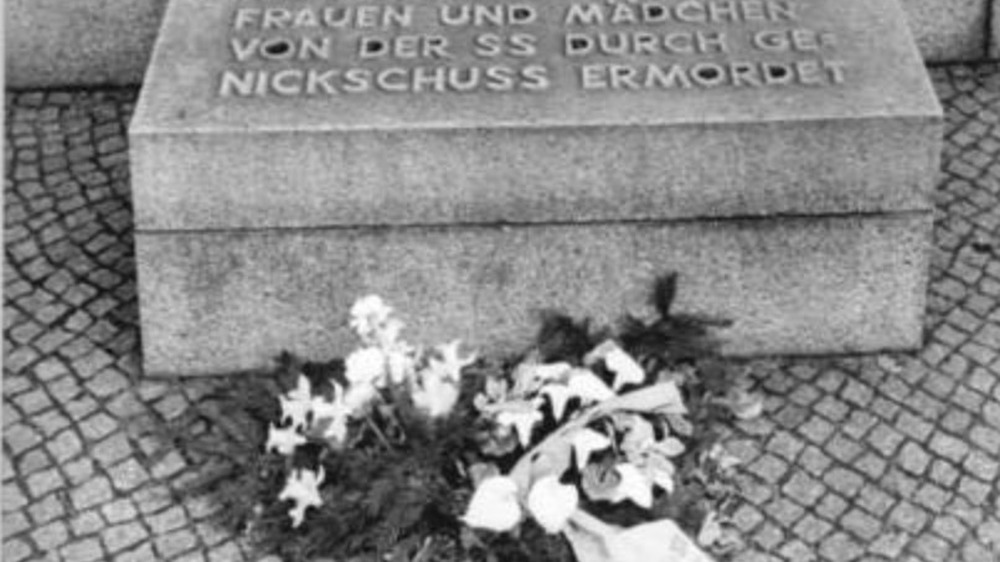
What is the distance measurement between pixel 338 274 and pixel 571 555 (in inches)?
54.8

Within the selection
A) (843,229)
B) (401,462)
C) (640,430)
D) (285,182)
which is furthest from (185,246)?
(843,229)

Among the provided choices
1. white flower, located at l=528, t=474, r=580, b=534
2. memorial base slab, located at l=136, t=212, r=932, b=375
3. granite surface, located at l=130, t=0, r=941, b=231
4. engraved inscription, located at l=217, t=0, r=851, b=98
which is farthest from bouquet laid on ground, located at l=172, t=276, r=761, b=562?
engraved inscription, located at l=217, t=0, r=851, b=98

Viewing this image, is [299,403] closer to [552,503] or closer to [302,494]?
[302,494]

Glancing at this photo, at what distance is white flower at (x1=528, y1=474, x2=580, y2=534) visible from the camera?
18.8 ft

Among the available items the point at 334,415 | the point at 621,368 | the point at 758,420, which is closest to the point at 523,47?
the point at 621,368

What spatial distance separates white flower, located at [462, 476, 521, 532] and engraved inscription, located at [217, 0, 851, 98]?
5.12 feet

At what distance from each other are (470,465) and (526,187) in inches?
39.8

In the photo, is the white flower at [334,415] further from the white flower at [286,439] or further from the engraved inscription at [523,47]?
the engraved inscription at [523,47]

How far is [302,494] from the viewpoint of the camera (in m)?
6.04

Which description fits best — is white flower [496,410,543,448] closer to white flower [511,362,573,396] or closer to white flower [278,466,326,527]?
white flower [511,362,573,396]

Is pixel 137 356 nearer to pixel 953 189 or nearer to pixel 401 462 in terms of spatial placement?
pixel 401 462

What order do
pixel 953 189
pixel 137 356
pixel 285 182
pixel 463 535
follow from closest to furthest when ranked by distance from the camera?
1. pixel 463 535
2. pixel 285 182
3. pixel 137 356
4. pixel 953 189

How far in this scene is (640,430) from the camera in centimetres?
618

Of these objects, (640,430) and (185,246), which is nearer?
(640,430)
